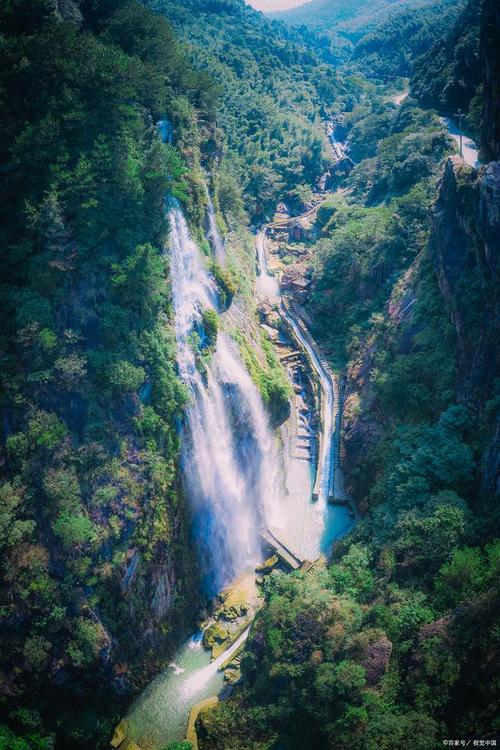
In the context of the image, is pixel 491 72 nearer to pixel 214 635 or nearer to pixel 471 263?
pixel 471 263

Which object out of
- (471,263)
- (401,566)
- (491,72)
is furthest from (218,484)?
(491,72)

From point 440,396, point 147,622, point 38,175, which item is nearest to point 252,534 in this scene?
point 147,622

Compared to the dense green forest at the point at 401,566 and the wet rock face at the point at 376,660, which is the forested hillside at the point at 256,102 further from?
the wet rock face at the point at 376,660

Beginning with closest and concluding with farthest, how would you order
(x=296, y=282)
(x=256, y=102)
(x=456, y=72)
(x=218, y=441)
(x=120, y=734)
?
(x=120, y=734) → (x=218, y=441) → (x=296, y=282) → (x=456, y=72) → (x=256, y=102)

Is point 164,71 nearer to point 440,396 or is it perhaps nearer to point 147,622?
point 440,396

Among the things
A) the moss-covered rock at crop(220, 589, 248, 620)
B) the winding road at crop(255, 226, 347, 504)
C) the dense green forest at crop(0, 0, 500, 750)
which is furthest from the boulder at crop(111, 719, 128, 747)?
the winding road at crop(255, 226, 347, 504)

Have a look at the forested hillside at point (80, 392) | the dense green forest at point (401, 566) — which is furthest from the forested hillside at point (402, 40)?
the forested hillside at point (80, 392)
